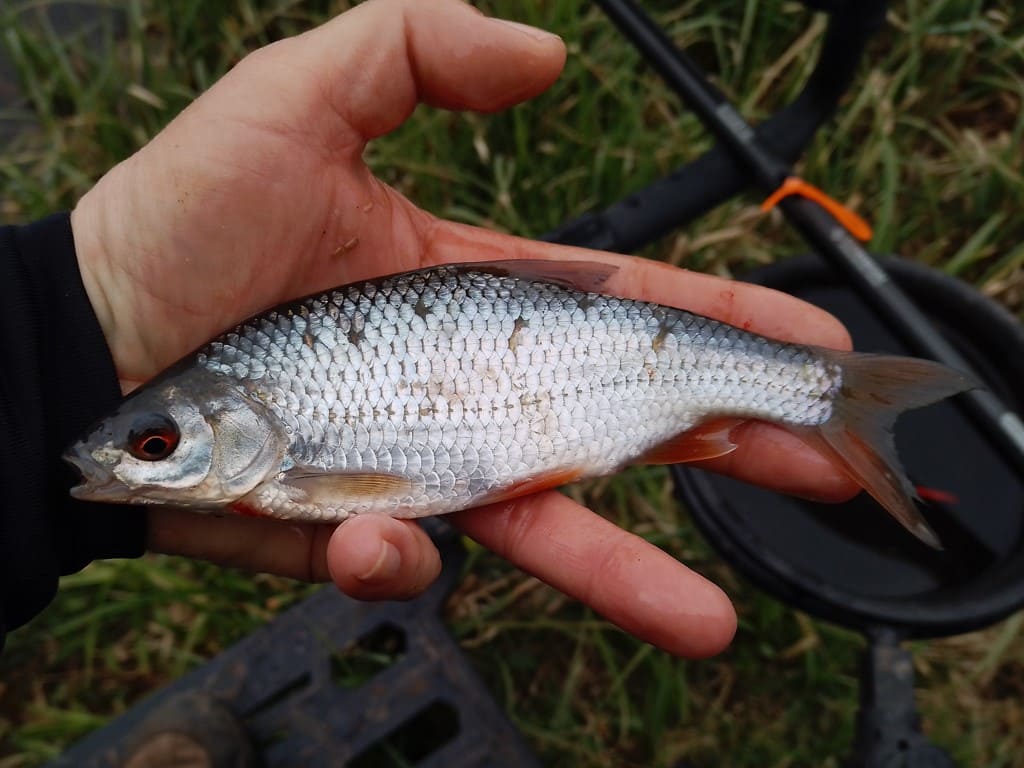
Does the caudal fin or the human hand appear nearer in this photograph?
the human hand

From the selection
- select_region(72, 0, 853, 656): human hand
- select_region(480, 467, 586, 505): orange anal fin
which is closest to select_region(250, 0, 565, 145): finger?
select_region(72, 0, 853, 656): human hand

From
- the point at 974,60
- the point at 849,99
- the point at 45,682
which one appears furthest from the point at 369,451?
the point at 974,60

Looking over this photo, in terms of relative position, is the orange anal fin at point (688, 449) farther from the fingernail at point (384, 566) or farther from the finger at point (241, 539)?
the finger at point (241, 539)

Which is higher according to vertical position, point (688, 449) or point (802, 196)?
point (802, 196)

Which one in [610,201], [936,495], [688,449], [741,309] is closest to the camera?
[688,449]

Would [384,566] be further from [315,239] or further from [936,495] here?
[936,495]

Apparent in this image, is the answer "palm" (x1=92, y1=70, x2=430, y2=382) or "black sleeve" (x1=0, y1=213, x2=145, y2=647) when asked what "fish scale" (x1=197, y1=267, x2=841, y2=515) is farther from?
"black sleeve" (x1=0, y1=213, x2=145, y2=647)

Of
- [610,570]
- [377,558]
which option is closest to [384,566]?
[377,558]
